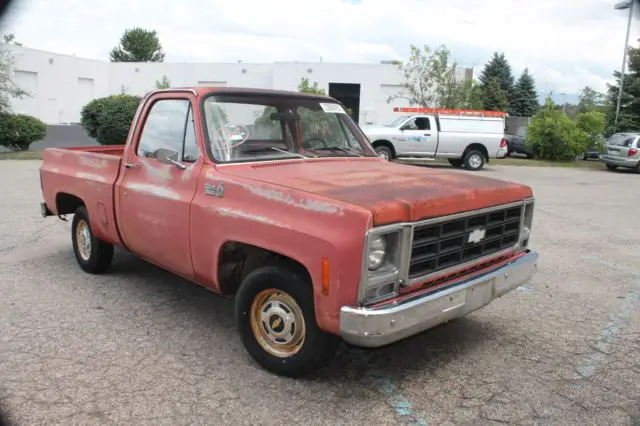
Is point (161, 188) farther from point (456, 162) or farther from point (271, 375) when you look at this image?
point (456, 162)

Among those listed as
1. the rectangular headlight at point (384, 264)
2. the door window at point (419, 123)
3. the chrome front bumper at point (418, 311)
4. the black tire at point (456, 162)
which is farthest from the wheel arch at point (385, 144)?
the rectangular headlight at point (384, 264)

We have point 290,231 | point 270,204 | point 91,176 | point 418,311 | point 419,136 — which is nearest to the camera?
point 418,311

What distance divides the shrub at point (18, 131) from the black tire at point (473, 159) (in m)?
16.5

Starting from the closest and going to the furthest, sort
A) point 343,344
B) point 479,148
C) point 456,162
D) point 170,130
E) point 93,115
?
point 343,344
point 170,130
point 93,115
point 479,148
point 456,162

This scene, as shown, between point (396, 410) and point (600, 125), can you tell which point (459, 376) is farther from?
point (600, 125)

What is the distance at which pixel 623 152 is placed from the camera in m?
21.1

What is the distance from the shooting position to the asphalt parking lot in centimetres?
313

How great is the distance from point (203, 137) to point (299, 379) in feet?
6.04

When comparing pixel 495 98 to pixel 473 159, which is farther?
pixel 495 98

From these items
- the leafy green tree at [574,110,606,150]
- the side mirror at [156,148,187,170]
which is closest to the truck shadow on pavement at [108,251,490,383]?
the side mirror at [156,148,187,170]

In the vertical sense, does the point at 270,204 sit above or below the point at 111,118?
below

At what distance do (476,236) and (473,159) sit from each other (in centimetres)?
1781

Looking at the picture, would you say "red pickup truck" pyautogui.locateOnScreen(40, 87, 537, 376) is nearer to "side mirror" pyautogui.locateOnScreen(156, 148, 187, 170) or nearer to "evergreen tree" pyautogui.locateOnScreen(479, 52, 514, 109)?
"side mirror" pyautogui.locateOnScreen(156, 148, 187, 170)

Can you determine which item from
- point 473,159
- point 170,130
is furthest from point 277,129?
point 473,159
